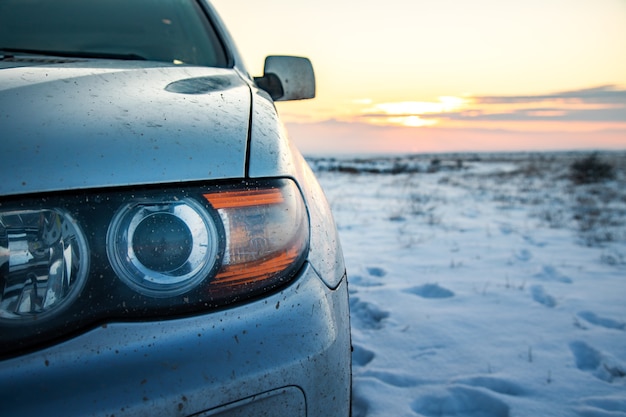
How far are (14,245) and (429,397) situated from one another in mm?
1676

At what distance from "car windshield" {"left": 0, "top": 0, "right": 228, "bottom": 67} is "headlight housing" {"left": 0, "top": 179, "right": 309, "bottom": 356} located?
3.60 feet

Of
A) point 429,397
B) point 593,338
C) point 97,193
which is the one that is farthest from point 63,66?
point 593,338

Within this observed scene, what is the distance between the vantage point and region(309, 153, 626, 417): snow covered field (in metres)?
1.71

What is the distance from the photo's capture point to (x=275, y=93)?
1825 mm

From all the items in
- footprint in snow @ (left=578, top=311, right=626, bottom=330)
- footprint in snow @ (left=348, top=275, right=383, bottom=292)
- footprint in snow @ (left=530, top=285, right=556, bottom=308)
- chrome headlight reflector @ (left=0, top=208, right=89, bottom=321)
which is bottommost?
footprint in snow @ (left=348, top=275, right=383, bottom=292)

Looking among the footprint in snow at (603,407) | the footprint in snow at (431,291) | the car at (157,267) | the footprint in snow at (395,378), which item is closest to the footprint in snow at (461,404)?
the footprint in snow at (395,378)

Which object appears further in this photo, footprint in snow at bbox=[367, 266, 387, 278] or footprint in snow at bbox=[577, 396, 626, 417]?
footprint in snow at bbox=[367, 266, 387, 278]

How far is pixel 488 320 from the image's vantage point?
2.42 metres

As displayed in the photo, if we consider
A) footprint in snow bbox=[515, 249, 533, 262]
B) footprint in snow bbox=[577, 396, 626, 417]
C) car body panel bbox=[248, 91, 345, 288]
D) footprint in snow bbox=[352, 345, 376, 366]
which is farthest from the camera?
footprint in snow bbox=[515, 249, 533, 262]

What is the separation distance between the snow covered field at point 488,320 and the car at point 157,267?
1.18 m

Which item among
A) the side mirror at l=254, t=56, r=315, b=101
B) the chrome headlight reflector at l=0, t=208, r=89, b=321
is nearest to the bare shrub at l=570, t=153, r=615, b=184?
the side mirror at l=254, t=56, r=315, b=101

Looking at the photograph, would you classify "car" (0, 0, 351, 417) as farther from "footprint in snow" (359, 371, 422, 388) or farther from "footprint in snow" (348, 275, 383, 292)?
"footprint in snow" (348, 275, 383, 292)

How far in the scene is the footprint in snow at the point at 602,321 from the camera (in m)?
2.35

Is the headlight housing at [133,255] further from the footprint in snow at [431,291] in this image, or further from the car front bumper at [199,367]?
the footprint in snow at [431,291]
